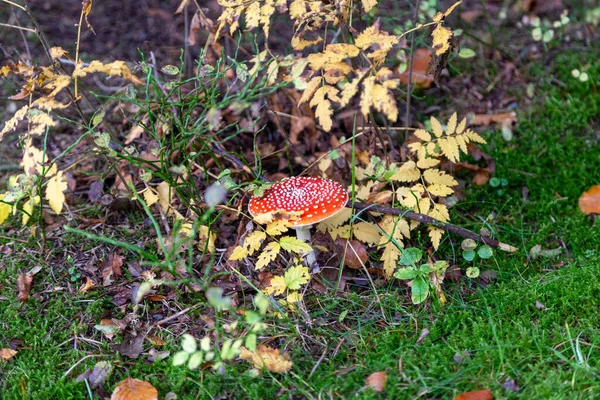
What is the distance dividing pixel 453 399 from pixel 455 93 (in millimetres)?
2221

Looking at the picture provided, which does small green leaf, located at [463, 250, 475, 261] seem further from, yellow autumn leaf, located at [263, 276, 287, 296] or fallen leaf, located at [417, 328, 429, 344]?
yellow autumn leaf, located at [263, 276, 287, 296]

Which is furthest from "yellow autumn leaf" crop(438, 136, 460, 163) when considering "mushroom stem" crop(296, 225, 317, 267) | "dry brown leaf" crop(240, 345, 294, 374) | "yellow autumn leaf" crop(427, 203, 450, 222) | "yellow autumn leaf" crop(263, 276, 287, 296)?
"dry brown leaf" crop(240, 345, 294, 374)

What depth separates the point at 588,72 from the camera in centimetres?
361

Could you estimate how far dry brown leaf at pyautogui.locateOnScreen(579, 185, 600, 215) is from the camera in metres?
2.96

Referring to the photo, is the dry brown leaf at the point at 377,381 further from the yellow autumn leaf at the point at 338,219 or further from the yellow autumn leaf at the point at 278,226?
the yellow autumn leaf at the point at 338,219

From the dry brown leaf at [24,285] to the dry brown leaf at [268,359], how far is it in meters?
1.09

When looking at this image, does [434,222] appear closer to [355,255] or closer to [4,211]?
[355,255]

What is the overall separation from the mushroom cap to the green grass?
0.40 m

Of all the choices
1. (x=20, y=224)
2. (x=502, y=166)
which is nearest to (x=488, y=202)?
(x=502, y=166)

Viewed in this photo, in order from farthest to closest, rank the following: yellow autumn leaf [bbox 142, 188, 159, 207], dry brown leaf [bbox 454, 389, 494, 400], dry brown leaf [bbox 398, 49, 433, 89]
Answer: dry brown leaf [bbox 398, 49, 433, 89] < yellow autumn leaf [bbox 142, 188, 159, 207] < dry brown leaf [bbox 454, 389, 494, 400]

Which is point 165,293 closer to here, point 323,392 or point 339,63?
point 323,392

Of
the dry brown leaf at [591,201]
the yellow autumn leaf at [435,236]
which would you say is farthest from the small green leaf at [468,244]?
the dry brown leaf at [591,201]

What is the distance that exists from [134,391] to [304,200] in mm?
1003

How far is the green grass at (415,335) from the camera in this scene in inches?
84.1
